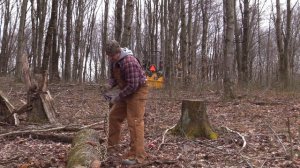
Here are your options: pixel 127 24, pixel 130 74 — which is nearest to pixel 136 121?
pixel 130 74

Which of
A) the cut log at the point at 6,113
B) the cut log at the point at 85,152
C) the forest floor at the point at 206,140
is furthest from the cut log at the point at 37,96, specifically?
the cut log at the point at 85,152

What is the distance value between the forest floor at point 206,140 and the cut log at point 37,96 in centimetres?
29

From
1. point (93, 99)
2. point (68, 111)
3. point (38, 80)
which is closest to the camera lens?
point (38, 80)

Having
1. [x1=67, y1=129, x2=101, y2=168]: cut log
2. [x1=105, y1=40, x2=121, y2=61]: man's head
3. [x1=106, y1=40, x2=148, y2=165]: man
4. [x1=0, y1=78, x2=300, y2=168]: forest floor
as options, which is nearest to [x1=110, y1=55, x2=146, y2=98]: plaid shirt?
[x1=106, y1=40, x2=148, y2=165]: man

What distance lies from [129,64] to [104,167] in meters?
1.47

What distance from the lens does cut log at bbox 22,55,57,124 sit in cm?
888

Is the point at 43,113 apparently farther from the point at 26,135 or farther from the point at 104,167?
the point at 104,167

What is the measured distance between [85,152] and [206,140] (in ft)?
8.90

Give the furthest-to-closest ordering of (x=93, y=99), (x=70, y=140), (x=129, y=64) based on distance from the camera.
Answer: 1. (x=93, y=99)
2. (x=70, y=140)
3. (x=129, y=64)

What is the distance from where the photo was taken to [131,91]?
574 centimetres

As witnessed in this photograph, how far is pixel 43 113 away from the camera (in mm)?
9023

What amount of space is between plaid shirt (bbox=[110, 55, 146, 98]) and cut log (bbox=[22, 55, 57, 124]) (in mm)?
3689

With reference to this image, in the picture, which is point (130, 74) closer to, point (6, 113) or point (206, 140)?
point (206, 140)

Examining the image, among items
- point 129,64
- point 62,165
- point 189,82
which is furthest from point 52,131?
point 189,82
